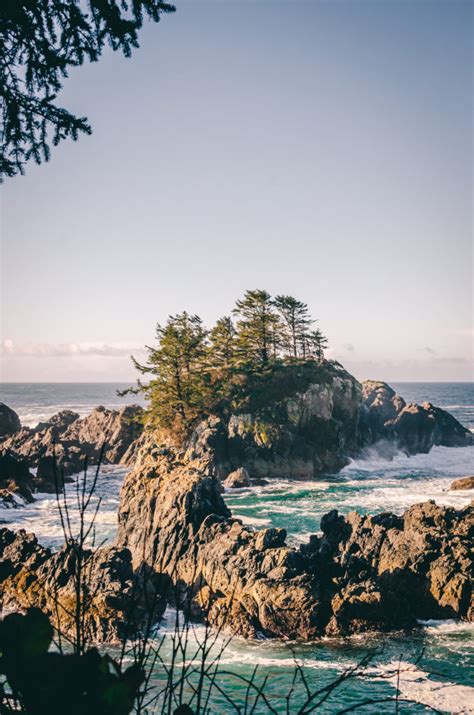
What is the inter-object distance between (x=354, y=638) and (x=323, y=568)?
3111 mm

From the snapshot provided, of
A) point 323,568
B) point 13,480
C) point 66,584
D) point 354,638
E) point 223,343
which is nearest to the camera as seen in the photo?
point 354,638

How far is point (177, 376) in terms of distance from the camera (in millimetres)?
52750

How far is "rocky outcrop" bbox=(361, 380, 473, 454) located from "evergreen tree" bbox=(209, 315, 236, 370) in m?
16.9

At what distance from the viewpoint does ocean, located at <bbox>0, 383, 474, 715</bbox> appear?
13656 millimetres

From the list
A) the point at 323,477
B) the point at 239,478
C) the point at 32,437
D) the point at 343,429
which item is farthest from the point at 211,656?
the point at 32,437

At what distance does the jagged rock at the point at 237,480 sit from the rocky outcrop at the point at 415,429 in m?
19.7

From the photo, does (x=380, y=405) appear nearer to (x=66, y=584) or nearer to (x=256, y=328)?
(x=256, y=328)

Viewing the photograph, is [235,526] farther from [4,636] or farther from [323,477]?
[323,477]

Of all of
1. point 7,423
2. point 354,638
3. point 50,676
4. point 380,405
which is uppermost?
point 50,676

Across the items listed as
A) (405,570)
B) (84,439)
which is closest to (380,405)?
(84,439)

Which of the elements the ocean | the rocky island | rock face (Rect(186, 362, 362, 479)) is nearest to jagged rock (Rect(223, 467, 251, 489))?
the rocky island

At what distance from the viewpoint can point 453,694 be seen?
528 inches

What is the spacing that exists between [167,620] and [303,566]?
5.22 metres

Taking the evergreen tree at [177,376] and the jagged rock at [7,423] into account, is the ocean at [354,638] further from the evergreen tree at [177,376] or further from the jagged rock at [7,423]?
the jagged rock at [7,423]
